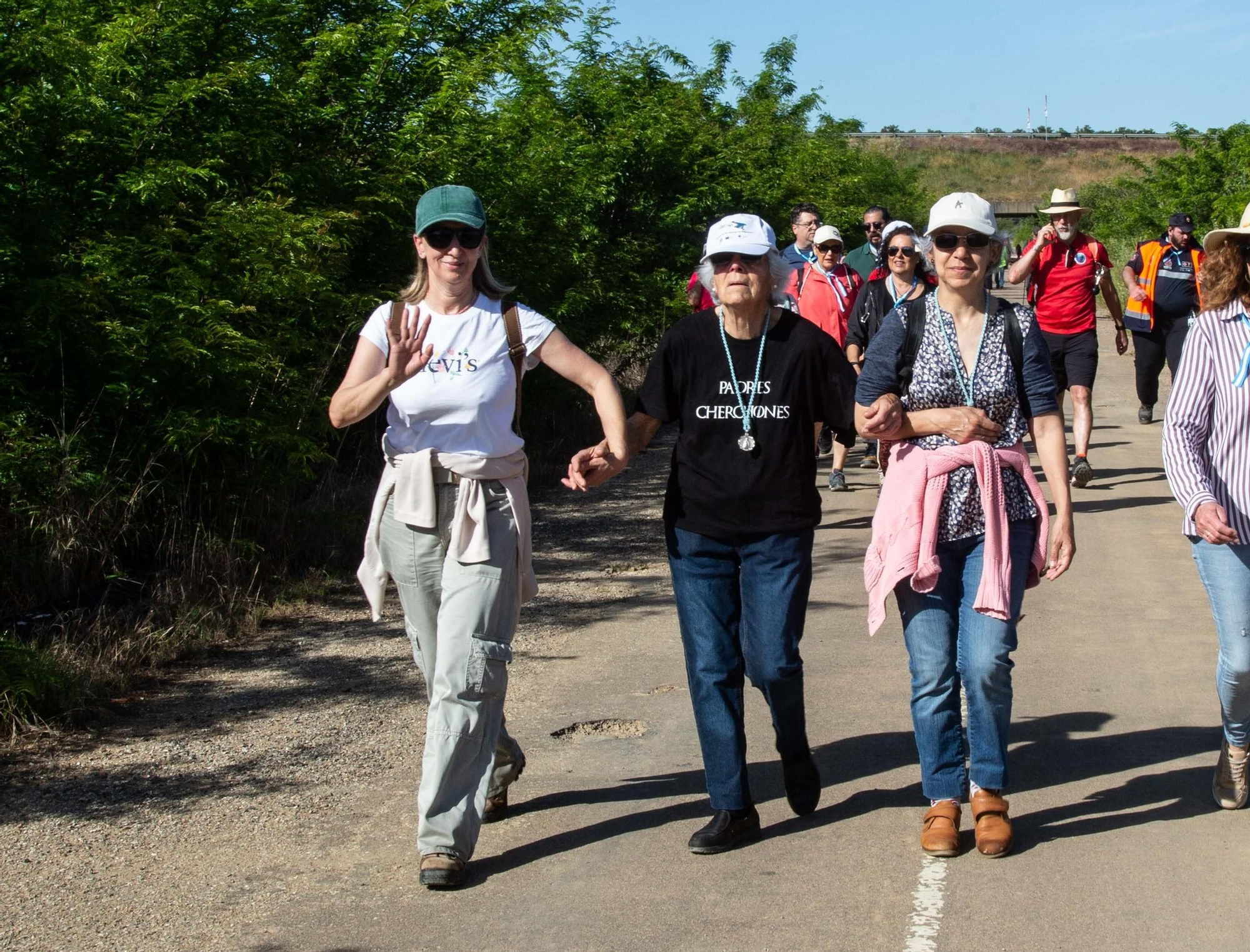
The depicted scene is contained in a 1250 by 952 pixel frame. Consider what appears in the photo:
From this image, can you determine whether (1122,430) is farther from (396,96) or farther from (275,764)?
(275,764)

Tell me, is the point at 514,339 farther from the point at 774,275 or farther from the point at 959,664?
the point at 959,664

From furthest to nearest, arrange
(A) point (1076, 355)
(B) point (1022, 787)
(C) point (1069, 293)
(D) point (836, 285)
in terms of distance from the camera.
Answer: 1. (A) point (1076, 355)
2. (C) point (1069, 293)
3. (D) point (836, 285)
4. (B) point (1022, 787)

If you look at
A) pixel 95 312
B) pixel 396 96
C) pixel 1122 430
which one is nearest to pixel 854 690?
pixel 95 312

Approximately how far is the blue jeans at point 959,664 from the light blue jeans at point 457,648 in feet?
4.10

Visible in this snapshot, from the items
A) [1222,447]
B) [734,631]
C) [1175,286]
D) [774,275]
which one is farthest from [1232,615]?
[1175,286]

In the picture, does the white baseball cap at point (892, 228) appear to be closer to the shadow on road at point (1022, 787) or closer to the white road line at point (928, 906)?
the shadow on road at point (1022, 787)

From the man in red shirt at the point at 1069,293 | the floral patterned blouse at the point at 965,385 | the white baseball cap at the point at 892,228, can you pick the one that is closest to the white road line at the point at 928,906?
the floral patterned blouse at the point at 965,385

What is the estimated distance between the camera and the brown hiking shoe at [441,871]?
173 inches

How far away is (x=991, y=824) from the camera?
459 centimetres

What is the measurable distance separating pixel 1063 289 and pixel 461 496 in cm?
798

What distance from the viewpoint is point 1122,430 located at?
51.9 feet

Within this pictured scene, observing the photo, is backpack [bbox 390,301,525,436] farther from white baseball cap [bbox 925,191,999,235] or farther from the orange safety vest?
the orange safety vest

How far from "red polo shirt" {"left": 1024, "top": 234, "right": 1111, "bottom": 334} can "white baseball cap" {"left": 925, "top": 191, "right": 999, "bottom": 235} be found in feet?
22.8

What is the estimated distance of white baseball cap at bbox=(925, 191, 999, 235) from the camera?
15.1 feet
